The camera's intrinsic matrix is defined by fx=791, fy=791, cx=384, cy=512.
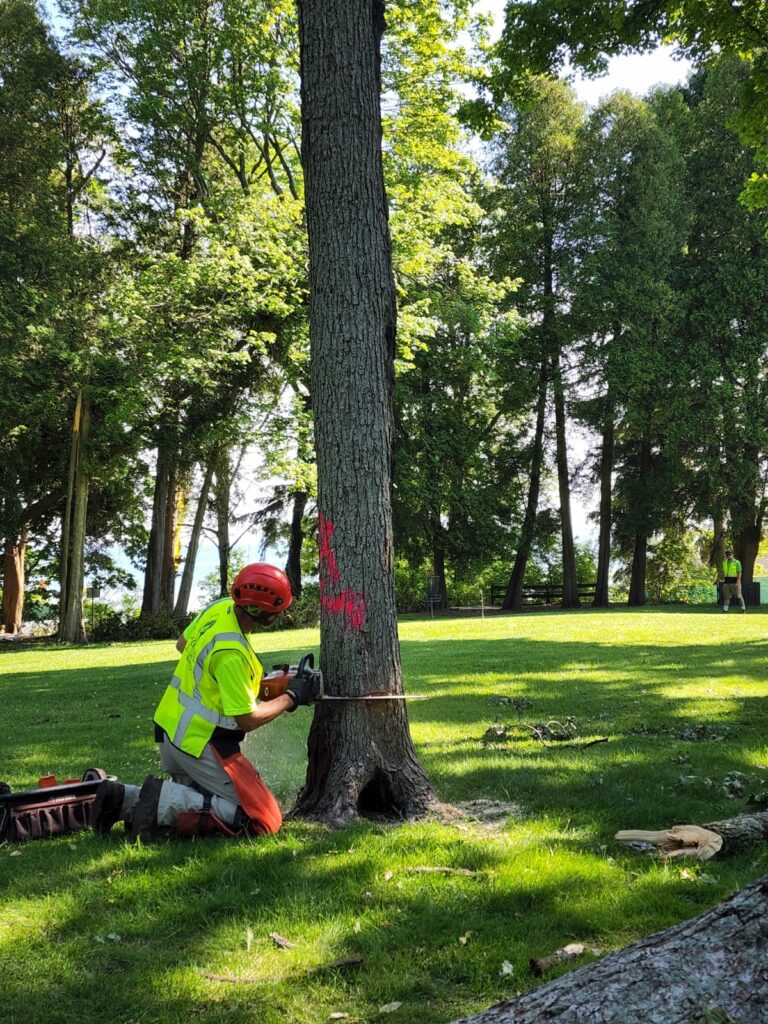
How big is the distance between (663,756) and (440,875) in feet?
9.46

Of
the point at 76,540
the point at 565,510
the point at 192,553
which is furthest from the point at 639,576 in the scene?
the point at 76,540

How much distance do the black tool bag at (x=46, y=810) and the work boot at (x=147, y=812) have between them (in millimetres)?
522

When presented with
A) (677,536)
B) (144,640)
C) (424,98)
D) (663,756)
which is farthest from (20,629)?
(663,756)

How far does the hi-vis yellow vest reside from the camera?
4.44 metres

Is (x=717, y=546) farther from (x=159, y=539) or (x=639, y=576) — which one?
(x=159, y=539)

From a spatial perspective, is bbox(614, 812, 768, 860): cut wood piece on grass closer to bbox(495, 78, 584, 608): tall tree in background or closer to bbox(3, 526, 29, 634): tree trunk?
bbox(495, 78, 584, 608): tall tree in background

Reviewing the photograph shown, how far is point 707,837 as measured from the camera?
13.3 ft

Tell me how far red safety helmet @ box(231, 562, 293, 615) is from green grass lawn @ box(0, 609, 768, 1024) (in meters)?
1.28

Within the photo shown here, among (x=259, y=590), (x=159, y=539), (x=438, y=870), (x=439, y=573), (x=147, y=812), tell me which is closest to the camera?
(x=438, y=870)

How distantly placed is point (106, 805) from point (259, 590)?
1.54 meters

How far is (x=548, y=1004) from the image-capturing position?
165 centimetres

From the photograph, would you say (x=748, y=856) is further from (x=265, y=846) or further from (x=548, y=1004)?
(x=548, y=1004)

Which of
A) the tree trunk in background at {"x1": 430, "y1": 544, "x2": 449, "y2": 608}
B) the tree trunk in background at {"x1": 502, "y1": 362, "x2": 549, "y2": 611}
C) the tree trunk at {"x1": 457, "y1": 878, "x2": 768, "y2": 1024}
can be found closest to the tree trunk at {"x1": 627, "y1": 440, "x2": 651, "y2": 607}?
the tree trunk in background at {"x1": 502, "y1": 362, "x2": 549, "y2": 611}

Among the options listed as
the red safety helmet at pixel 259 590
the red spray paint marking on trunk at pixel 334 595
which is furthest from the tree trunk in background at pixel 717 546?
the red safety helmet at pixel 259 590
